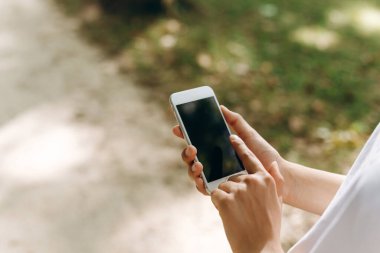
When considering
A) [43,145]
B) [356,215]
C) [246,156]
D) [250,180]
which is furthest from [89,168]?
[356,215]

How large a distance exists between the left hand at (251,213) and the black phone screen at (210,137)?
27 centimetres

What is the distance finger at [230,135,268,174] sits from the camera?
149cm

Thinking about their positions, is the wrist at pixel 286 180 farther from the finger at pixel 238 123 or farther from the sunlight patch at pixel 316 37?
the sunlight patch at pixel 316 37

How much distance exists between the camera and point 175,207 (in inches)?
114

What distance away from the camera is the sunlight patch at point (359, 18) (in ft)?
16.2

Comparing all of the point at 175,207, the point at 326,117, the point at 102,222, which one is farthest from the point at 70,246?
the point at 326,117

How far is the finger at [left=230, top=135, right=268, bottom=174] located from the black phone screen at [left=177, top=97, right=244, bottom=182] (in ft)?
0.40

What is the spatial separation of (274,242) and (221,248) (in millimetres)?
1385

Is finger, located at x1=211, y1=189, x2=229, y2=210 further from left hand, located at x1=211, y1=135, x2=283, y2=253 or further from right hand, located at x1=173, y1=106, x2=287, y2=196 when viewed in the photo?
right hand, located at x1=173, y1=106, x2=287, y2=196

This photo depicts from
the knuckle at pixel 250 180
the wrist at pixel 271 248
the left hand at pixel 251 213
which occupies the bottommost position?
the wrist at pixel 271 248

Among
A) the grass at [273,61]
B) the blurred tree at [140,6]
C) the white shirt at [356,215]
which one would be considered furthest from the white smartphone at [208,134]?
the blurred tree at [140,6]

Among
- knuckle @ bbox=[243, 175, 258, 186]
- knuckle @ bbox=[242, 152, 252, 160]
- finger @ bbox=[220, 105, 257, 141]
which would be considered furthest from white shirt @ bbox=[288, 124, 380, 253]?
finger @ bbox=[220, 105, 257, 141]

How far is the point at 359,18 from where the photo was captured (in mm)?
5117

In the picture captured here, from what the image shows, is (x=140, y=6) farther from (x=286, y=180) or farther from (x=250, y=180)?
(x=250, y=180)
